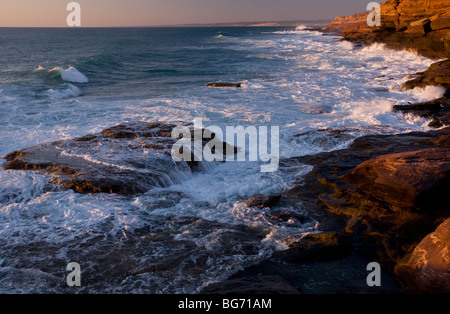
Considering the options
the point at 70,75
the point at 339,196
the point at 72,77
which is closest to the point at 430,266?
the point at 339,196

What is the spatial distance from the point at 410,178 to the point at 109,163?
589 cm

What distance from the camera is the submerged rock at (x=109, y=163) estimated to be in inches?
293

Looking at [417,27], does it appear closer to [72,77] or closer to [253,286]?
[72,77]

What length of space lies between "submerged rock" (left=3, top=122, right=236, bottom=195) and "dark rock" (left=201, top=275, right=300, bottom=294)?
334 cm

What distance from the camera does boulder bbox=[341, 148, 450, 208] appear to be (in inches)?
230

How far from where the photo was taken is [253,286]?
179 inches

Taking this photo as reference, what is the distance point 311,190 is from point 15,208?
5.53 m

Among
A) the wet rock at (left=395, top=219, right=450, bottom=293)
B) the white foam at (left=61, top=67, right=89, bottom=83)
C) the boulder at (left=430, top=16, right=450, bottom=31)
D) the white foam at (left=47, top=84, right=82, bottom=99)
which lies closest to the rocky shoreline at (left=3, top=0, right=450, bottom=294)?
the wet rock at (left=395, top=219, right=450, bottom=293)

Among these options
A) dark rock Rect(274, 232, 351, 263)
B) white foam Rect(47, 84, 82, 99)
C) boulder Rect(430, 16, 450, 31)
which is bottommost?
dark rock Rect(274, 232, 351, 263)

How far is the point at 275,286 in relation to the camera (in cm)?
453

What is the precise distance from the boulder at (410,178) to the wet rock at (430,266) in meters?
1.23

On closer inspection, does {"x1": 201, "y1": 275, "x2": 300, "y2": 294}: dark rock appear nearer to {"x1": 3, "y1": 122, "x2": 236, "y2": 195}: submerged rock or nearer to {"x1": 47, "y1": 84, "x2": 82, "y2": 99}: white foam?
{"x1": 3, "y1": 122, "x2": 236, "y2": 195}: submerged rock

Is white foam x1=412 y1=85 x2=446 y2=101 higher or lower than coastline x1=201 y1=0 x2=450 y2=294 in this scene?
higher

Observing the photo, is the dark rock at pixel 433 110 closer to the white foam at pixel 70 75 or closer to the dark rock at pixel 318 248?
the dark rock at pixel 318 248
